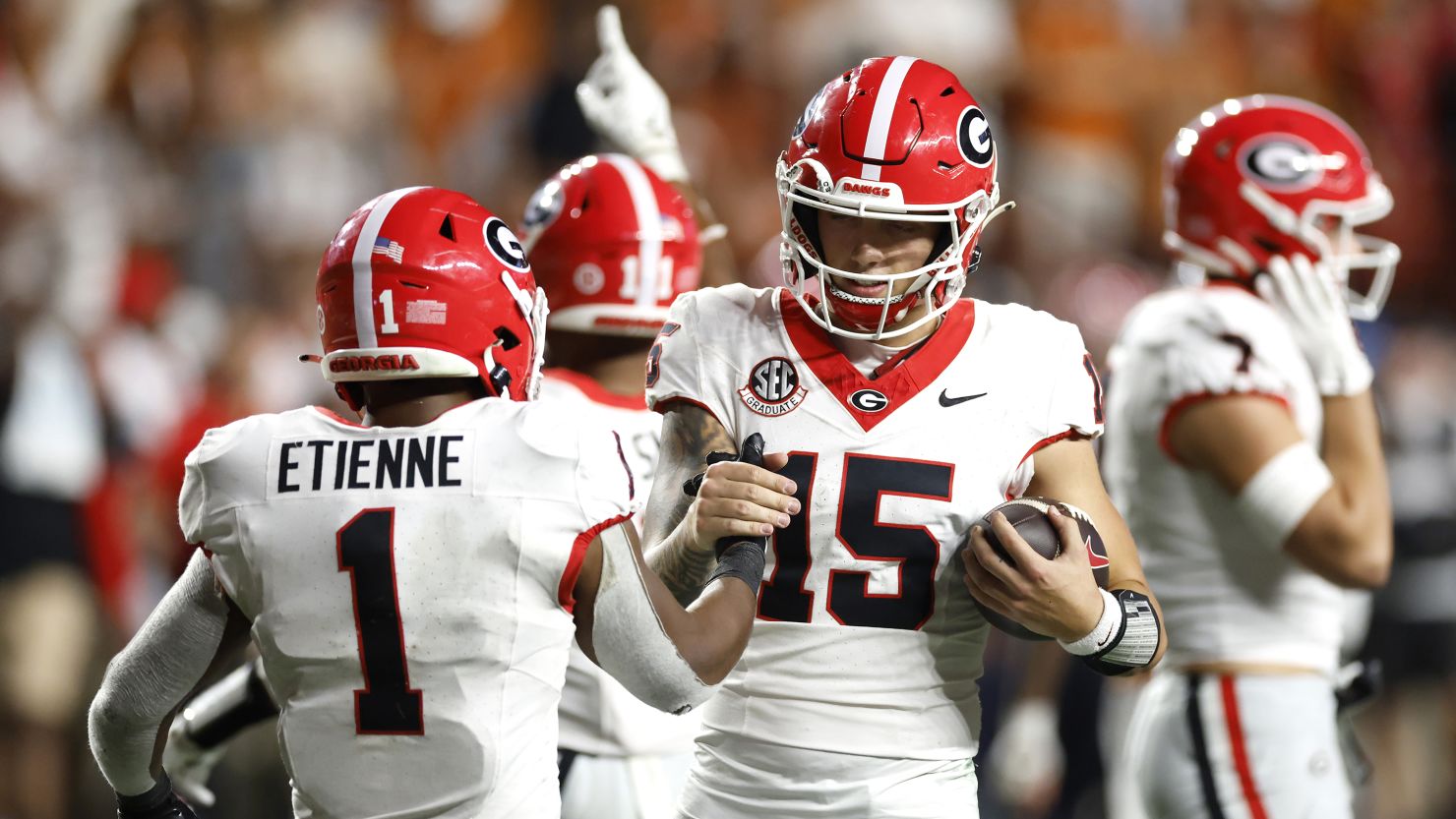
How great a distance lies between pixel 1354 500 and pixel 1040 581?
1.38m

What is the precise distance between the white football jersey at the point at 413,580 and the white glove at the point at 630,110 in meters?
1.89

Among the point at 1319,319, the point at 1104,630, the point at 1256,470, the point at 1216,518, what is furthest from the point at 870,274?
the point at 1319,319

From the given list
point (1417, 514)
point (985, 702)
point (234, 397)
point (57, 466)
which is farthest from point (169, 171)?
point (1417, 514)

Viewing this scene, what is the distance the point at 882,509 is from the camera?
8.71 ft

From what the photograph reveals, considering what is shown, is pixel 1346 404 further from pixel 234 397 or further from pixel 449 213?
pixel 234 397

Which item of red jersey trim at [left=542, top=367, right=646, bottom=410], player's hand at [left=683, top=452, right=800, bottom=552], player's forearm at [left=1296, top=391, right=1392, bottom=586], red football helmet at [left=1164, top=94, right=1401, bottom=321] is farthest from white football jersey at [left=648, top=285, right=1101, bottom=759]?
red football helmet at [left=1164, top=94, right=1401, bottom=321]

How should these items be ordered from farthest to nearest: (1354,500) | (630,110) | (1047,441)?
1. (630,110)
2. (1354,500)
3. (1047,441)

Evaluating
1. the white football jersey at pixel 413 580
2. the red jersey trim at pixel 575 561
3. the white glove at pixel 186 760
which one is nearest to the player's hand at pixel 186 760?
the white glove at pixel 186 760

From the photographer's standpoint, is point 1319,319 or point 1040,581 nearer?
point 1040,581

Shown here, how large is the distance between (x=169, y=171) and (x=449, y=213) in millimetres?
6704

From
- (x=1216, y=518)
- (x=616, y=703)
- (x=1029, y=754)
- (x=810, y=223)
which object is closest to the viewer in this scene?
(x=810, y=223)

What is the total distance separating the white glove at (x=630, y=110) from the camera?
4.25 metres

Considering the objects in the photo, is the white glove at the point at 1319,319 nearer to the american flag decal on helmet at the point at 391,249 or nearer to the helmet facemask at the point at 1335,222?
the helmet facemask at the point at 1335,222

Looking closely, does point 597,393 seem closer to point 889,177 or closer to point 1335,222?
point 889,177
